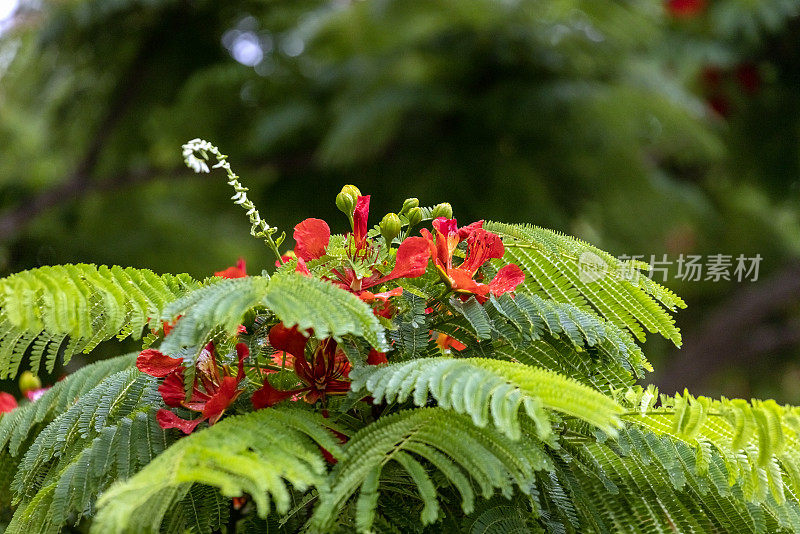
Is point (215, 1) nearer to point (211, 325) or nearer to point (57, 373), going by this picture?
point (57, 373)

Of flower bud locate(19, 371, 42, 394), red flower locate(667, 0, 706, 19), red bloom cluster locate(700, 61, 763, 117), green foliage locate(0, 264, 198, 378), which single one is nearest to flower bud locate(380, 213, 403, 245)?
green foliage locate(0, 264, 198, 378)

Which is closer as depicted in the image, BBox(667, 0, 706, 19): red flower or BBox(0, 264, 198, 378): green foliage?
BBox(0, 264, 198, 378): green foliage

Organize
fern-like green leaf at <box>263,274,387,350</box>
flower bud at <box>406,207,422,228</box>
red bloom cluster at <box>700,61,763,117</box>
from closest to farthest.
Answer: fern-like green leaf at <box>263,274,387,350</box> < flower bud at <box>406,207,422,228</box> < red bloom cluster at <box>700,61,763,117</box>

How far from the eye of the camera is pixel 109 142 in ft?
14.5

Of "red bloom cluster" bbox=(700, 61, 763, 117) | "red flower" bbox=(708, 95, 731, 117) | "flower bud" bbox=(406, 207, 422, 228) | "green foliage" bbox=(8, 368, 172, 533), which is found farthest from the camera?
"red flower" bbox=(708, 95, 731, 117)

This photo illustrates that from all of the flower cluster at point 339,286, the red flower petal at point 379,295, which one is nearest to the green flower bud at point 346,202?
the flower cluster at point 339,286

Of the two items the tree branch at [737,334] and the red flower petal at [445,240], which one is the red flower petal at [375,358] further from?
the tree branch at [737,334]

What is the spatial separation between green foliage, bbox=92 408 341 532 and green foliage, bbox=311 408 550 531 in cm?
2

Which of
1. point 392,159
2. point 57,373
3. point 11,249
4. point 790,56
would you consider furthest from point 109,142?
point 790,56

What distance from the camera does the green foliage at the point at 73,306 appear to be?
2.35 ft

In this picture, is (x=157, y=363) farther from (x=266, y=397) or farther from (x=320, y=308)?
(x=320, y=308)

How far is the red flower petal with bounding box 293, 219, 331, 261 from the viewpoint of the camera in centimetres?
89

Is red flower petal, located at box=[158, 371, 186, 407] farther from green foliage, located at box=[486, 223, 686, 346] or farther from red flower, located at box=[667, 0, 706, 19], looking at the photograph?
red flower, located at box=[667, 0, 706, 19]

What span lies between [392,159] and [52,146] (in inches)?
82.3
